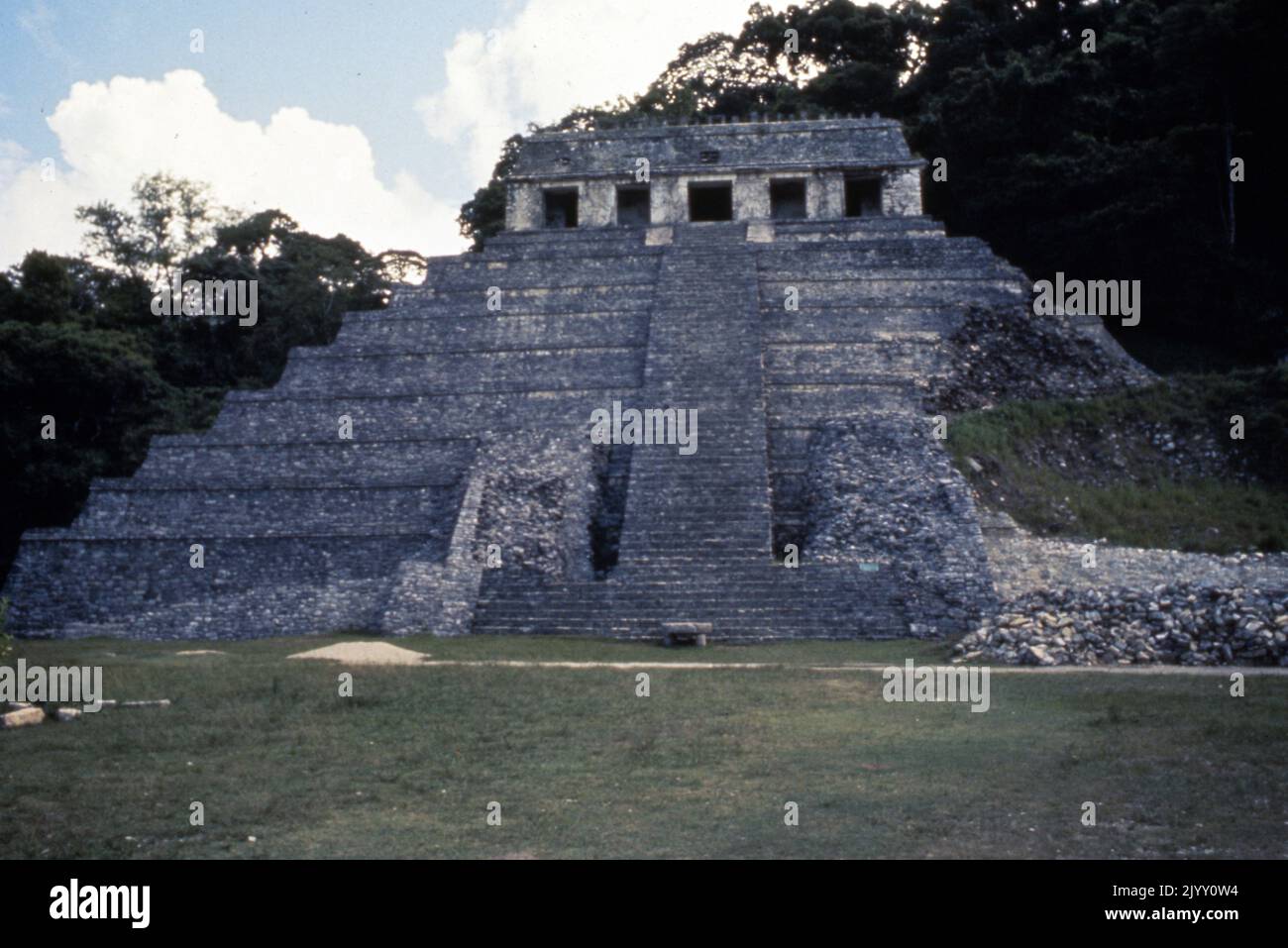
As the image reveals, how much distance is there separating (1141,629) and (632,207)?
26343 mm

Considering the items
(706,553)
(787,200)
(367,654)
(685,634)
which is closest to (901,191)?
(787,200)

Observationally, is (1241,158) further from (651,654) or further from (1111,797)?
(1111,797)

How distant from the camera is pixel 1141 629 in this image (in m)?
14.2

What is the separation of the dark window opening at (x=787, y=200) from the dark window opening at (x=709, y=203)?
4.28ft

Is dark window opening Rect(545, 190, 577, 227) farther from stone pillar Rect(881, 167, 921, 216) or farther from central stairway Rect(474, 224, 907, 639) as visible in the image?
central stairway Rect(474, 224, 907, 639)

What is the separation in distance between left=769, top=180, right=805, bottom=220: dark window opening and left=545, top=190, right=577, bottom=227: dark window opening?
589 cm

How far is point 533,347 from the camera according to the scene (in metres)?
26.7

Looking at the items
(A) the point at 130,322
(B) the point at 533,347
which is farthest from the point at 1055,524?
(A) the point at 130,322

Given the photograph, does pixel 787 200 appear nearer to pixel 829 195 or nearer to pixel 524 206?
pixel 829 195

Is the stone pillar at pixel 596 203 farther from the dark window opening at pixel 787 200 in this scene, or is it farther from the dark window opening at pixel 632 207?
the dark window opening at pixel 787 200

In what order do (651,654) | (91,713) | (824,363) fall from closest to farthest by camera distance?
(91,713) → (651,654) → (824,363)

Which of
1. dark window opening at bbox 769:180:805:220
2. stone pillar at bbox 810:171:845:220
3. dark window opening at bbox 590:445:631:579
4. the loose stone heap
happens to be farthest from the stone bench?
dark window opening at bbox 769:180:805:220

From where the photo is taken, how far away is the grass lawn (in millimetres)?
6637

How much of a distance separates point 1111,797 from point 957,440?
14.9m
